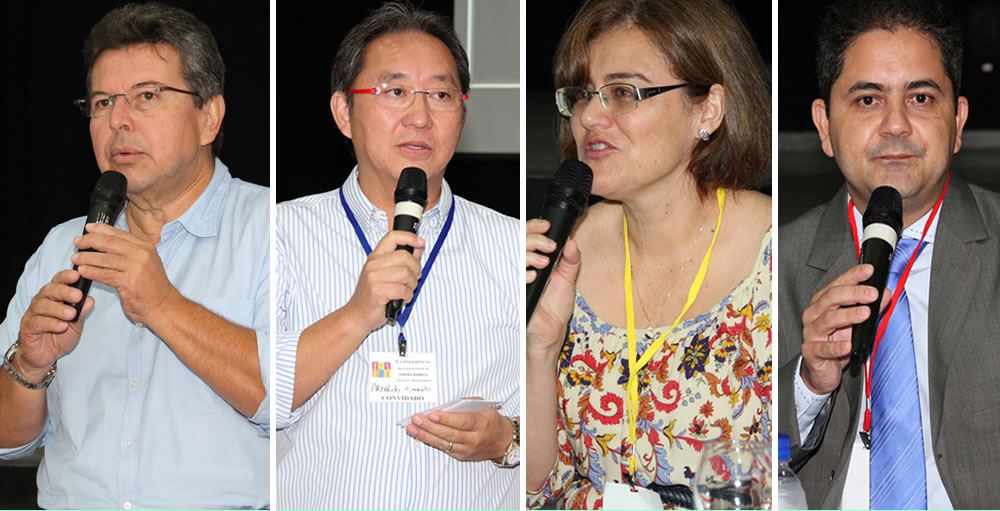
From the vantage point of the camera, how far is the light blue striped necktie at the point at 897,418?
3100 millimetres

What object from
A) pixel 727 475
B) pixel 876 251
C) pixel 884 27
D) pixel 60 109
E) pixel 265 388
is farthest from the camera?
pixel 60 109

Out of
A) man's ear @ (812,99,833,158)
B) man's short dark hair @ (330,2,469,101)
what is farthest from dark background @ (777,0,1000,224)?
man's short dark hair @ (330,2,469,101)

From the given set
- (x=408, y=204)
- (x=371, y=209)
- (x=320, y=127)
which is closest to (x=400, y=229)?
(x=408, y=204)

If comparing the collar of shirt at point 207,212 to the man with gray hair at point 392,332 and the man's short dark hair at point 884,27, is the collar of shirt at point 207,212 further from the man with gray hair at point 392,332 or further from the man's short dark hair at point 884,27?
the man's short dark hair at point 884,27

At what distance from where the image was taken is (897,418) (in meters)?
3.12

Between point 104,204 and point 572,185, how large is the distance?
1.21m

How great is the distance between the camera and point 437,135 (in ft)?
9.85

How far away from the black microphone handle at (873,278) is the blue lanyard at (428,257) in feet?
3.62

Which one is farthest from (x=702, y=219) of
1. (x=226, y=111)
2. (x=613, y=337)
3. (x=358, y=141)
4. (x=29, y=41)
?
(x=29, y=41)

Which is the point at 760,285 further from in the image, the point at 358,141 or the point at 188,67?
the point at 188,67

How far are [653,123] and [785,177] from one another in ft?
2.77

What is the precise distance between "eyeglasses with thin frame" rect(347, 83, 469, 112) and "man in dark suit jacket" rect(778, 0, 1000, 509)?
3.51 ft

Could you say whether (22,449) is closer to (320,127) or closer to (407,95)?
(320,127)

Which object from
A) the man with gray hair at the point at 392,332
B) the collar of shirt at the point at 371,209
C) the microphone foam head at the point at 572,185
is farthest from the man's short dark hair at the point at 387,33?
the microphone foam head at the point at 572,185
